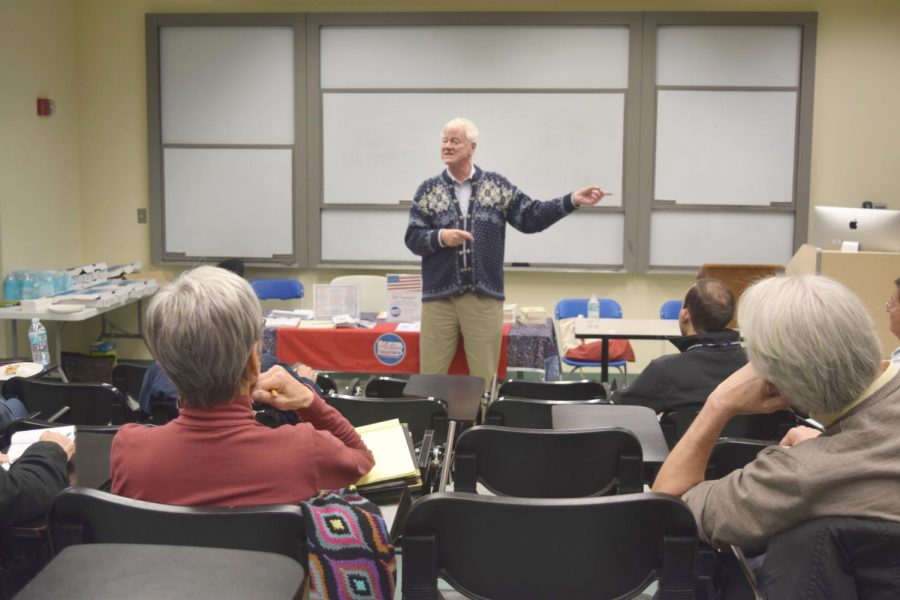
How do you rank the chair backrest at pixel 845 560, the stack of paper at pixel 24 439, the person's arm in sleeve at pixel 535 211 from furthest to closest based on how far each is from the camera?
the person's arm in sleeve at pixel 535 211 → the stack of paper at pixel 24 439 → the chair backrest at pixel 845 560

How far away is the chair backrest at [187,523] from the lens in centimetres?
135

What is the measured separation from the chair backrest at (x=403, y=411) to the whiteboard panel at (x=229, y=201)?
4289 millimetres

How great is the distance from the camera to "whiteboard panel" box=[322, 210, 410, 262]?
6691 millimetres

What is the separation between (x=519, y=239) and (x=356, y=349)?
2.17m

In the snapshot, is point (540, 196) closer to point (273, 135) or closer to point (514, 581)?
point (273, 135)

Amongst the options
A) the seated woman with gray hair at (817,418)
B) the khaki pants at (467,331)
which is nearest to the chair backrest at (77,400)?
the khaki pants at (467,331)

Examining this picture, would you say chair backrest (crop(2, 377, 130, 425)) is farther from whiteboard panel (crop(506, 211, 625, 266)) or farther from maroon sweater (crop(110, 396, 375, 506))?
whiteboard panel (crop(506, 211, 625, 266))

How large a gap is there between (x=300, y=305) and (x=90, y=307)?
146 cm

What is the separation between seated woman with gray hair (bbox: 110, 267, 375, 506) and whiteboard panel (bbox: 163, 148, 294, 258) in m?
5.32

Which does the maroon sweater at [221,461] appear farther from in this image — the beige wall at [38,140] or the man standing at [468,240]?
the beige wall at [38,140]

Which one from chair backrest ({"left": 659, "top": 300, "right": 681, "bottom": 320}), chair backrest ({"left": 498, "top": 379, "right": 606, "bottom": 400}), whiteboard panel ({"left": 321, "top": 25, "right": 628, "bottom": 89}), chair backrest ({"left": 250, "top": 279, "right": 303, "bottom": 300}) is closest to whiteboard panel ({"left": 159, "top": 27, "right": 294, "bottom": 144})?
whiteboard panel ({"left": 321, "top": 25, "right": 628, "bottom": 89})

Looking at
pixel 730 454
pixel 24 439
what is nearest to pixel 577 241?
pixel 730 454

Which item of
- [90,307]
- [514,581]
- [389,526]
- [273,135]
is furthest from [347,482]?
[273,135]

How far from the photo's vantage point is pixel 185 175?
685cm
